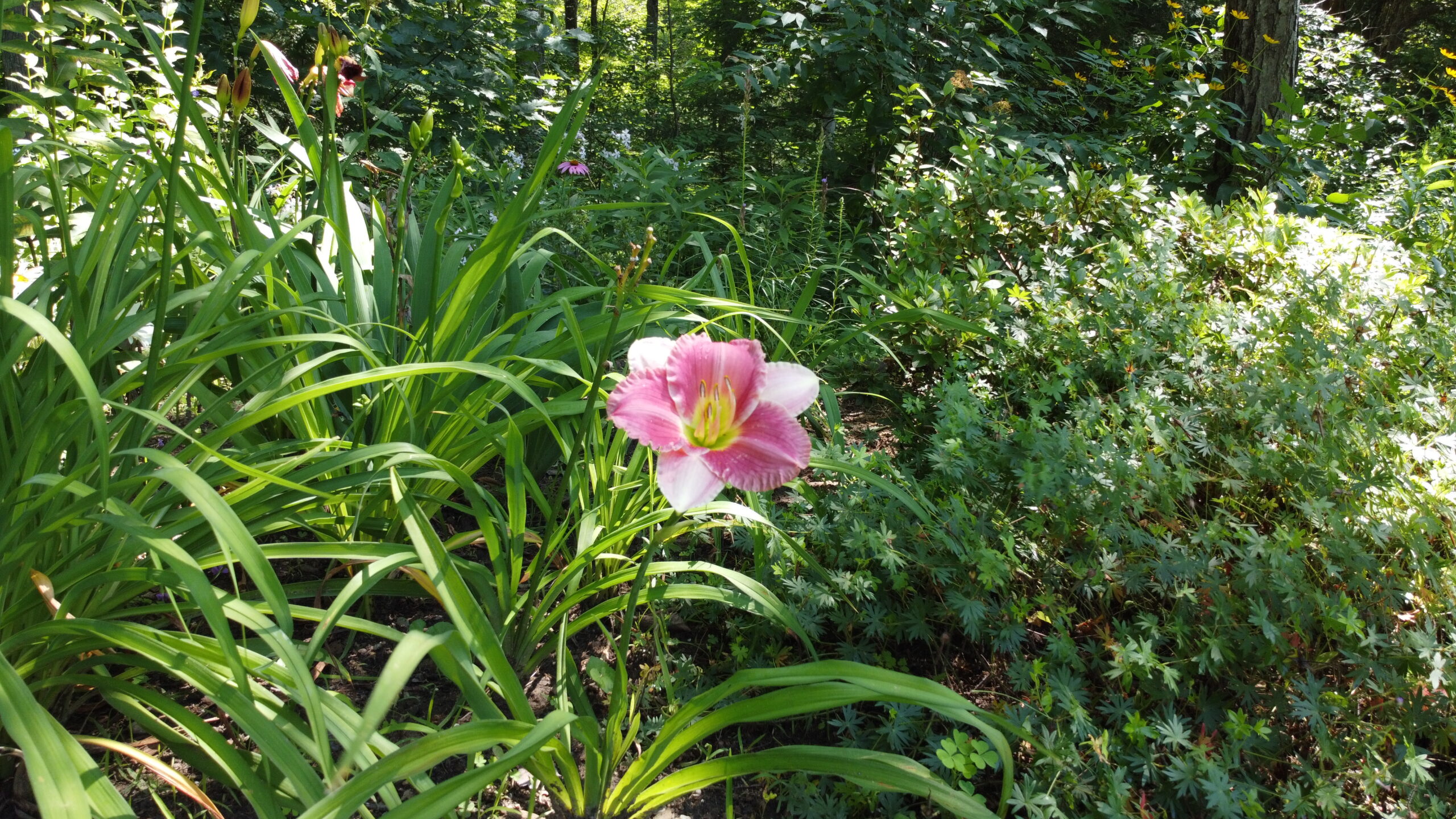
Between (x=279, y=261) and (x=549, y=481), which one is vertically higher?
(x=279, y=261)

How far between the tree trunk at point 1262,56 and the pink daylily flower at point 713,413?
445cm

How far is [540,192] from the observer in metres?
1.80

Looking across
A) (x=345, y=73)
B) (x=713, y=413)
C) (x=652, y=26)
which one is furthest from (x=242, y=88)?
(x=652, y=26)

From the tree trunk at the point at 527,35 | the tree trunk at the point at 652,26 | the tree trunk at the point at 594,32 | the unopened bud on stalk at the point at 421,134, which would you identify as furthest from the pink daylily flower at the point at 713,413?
the tree trunk at the point at 652,26

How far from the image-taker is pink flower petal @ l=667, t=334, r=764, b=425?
1118 mm

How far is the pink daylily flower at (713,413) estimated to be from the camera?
107cm

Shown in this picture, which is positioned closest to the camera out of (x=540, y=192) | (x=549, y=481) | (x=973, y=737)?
(x=973, y=737)

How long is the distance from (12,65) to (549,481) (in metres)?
2.42

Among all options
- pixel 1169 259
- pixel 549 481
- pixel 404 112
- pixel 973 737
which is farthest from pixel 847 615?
pixel 404 112

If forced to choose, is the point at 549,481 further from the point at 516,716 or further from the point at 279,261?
the point at 516,716

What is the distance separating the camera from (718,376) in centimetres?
114

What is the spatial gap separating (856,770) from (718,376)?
1.86 feet

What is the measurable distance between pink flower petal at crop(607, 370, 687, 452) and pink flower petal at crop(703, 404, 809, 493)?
6 centimetres

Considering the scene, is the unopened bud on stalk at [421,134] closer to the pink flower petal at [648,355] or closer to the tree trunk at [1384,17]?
the pink flower petal at [648,355]
